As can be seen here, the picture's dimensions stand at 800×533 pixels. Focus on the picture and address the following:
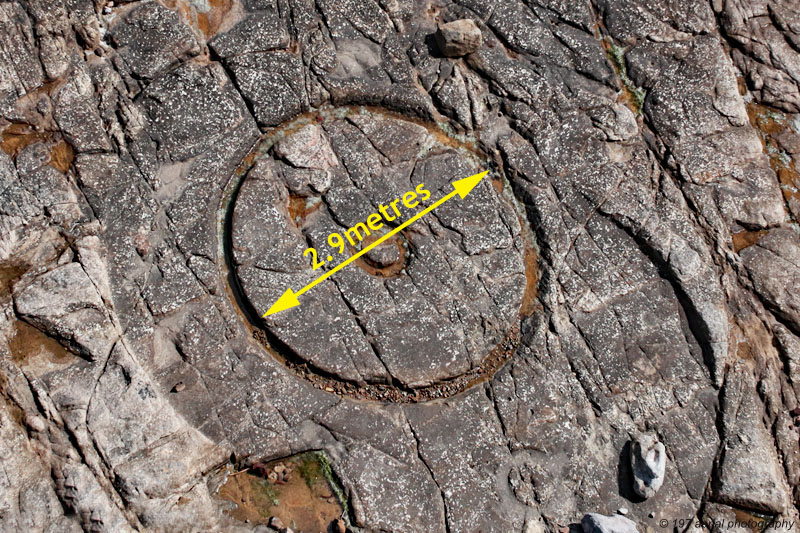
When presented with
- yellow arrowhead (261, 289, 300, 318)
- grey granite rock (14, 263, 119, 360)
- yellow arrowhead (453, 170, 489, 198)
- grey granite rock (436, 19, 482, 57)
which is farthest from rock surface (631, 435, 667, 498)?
grey granite rock (14, 263, 119, 360)

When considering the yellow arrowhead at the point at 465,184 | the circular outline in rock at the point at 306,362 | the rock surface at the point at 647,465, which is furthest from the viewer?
the yellow arrowhead at the point at 465,184

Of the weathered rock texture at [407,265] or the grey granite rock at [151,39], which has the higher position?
the grey granite rock at [151,39]

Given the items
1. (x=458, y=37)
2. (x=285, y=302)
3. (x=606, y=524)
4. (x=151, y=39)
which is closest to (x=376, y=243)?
(x=285, y=302)

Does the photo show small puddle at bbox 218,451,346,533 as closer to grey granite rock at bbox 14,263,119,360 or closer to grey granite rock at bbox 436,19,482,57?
grey granite rock at bbox 14,263,119,360

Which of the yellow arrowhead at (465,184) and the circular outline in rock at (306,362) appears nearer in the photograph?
the circular outline in rock at (306,362)

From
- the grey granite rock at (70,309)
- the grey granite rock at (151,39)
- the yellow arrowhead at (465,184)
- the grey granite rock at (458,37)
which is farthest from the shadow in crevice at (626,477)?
the grey granite rock at (151,39)

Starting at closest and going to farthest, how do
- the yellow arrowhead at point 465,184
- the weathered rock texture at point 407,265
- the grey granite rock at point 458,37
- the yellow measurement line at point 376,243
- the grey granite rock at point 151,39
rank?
the weathered rock texture at point 407,265 < the yellow measurement line at point 376,243 < the grey granite rock at point 151,39 < the yellow arrowhead at point 465,184 < the grey granite rock at point 458,37

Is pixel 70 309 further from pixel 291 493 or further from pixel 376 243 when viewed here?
pixel 376 243

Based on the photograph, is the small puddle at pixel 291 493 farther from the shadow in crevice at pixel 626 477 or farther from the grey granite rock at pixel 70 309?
the shadow in crevice at pixel 626 477
